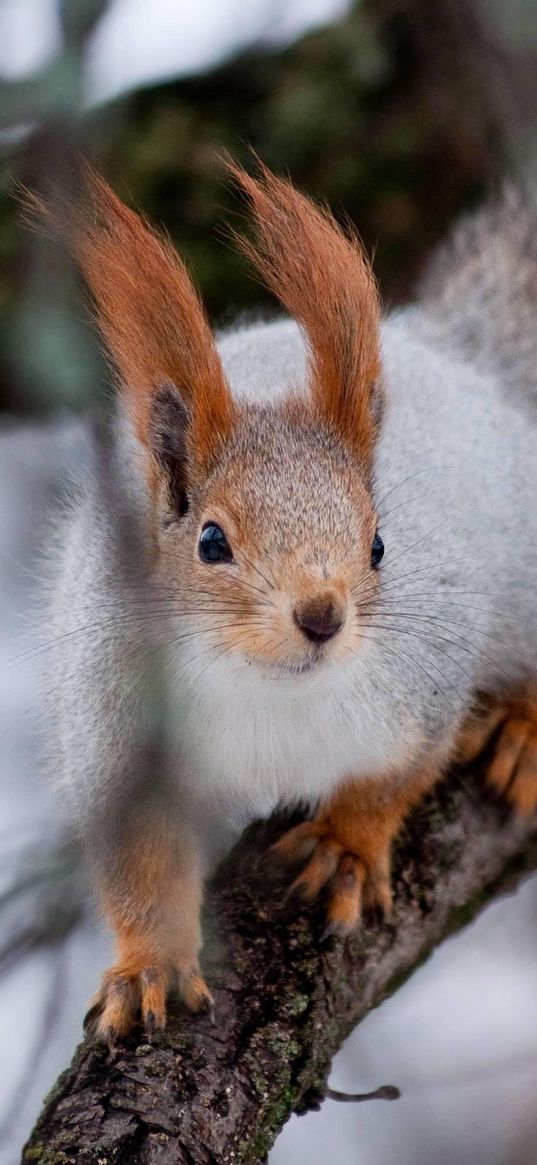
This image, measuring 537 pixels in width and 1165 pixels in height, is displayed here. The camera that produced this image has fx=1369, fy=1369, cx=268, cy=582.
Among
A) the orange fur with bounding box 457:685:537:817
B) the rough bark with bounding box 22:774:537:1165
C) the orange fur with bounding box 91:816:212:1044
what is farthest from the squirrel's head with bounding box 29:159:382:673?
the orange fur with bounding box 457:685:537:817

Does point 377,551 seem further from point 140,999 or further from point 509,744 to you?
point 509,744

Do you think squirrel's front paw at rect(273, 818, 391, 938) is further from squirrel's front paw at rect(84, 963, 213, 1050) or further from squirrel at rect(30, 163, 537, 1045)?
squirrel's front paw at rect(84, 963, 213, 1050)

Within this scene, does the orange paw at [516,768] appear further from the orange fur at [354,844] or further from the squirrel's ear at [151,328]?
the squirrel's ear at [151,328]

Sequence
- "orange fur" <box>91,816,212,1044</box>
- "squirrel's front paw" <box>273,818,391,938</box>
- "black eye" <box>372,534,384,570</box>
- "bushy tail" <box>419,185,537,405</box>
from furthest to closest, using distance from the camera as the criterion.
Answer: "bushy tail" <box>419,185,537,405</box> → "squirrel's front paw" <box>273,818,391,938</box> → "orange fur" <box>91,816,212,1044</box> → "black eye" <box>372,534,384,570</box>

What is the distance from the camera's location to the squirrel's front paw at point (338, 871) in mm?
2527

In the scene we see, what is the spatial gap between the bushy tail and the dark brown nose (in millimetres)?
1493

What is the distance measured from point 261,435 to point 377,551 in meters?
0.27

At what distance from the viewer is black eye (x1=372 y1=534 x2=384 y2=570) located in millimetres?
2156

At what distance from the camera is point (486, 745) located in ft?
10.1

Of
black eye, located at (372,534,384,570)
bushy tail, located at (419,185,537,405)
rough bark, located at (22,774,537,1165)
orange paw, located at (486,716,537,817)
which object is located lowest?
rough bark, located at (22,774,537,1165)

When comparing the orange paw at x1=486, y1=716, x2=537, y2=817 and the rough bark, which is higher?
the orange paw at x1=486, y1=716, x2=537, y2=817

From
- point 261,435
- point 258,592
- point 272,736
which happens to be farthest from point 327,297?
point 272,736

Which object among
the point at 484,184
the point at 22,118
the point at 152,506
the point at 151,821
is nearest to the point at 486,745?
the point at 151,821

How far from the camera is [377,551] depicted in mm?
2170
